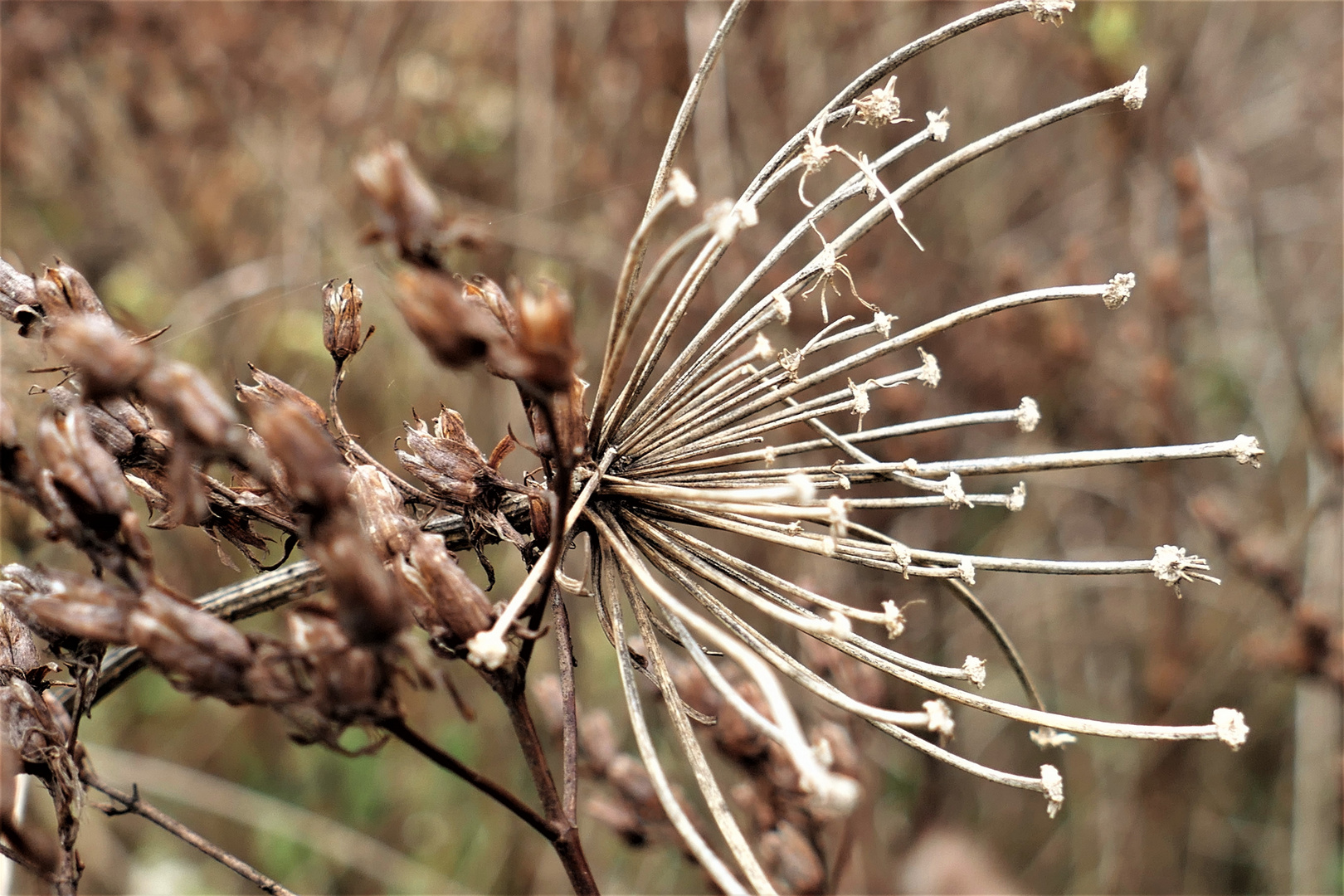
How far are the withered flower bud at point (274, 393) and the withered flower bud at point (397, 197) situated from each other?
37cm

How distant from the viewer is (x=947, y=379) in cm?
374

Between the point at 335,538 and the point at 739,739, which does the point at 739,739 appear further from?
the point at 335,538

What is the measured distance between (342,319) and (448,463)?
243 millimetres

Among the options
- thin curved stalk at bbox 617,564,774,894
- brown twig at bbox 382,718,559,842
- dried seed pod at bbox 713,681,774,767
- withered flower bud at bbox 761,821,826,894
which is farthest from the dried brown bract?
withered flower bud at bbox 761,821,826,894

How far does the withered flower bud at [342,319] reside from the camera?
3.93 feet

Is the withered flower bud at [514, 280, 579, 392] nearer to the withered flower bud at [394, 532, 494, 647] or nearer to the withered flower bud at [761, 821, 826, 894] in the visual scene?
the withered flower bud at [394, 532, 494, 647]

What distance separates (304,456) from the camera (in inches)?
33.8

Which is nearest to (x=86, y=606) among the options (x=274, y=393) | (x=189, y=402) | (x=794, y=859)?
(x=189, y=402)

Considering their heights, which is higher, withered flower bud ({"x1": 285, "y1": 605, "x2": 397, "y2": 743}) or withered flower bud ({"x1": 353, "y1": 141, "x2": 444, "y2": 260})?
withered flower bud ({"x1": 353, "y1": 141, "x2": 444, "y2": 260})

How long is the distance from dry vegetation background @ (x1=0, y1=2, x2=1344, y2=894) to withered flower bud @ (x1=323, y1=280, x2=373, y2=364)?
221cm

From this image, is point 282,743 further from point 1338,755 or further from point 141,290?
point 1338,755

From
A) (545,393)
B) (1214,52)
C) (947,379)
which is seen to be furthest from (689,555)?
(1214,52)

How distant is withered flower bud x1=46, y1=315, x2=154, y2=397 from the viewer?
0.85 meters

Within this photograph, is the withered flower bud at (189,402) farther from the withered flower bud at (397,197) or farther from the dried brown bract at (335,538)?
the withered flower bud at (397,197)
